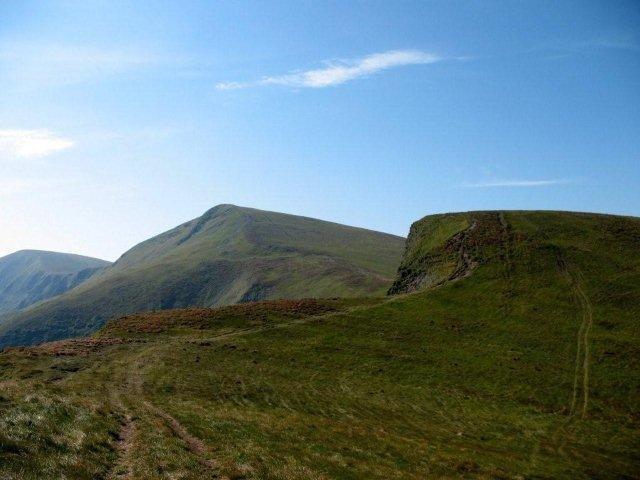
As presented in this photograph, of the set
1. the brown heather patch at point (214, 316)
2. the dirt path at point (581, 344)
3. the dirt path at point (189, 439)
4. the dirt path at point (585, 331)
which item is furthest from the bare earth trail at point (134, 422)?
the dirt path at point (585, 331)

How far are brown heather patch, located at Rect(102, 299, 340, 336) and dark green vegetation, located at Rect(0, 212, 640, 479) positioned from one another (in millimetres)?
446

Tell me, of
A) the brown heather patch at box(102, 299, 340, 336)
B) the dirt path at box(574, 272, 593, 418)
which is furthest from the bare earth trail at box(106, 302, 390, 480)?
the dirt path at box(574, 272, 593, 418)

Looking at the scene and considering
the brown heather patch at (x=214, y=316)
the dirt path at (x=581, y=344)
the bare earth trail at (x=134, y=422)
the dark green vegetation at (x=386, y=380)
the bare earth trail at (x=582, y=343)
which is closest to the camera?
the bare earth trail at (x=134, y=422)

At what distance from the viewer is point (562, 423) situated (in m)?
42.4

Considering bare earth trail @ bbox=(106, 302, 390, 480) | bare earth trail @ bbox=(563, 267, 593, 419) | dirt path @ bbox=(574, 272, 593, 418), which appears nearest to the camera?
bare earth trail @ bbox=(106, 302, 390, 480)

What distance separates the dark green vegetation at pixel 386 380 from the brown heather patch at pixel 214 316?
0.45m

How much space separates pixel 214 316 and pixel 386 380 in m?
30.7

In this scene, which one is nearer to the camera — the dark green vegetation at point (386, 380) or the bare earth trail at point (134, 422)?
the bare earth trail at point (134, 422)

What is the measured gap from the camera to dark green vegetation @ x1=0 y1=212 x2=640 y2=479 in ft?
69.2

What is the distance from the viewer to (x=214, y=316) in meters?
70.4

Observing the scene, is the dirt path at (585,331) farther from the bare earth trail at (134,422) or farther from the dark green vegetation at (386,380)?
the bare earth trail at (134,422)

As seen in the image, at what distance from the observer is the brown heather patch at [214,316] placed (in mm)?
66875

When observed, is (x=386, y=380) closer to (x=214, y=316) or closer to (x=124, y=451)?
(x=214, y=316)

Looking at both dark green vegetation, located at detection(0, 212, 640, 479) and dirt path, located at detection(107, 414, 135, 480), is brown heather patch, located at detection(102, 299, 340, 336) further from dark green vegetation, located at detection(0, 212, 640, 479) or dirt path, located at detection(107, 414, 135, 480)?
dirt path, located at detection(107, 414, 135, 480)
